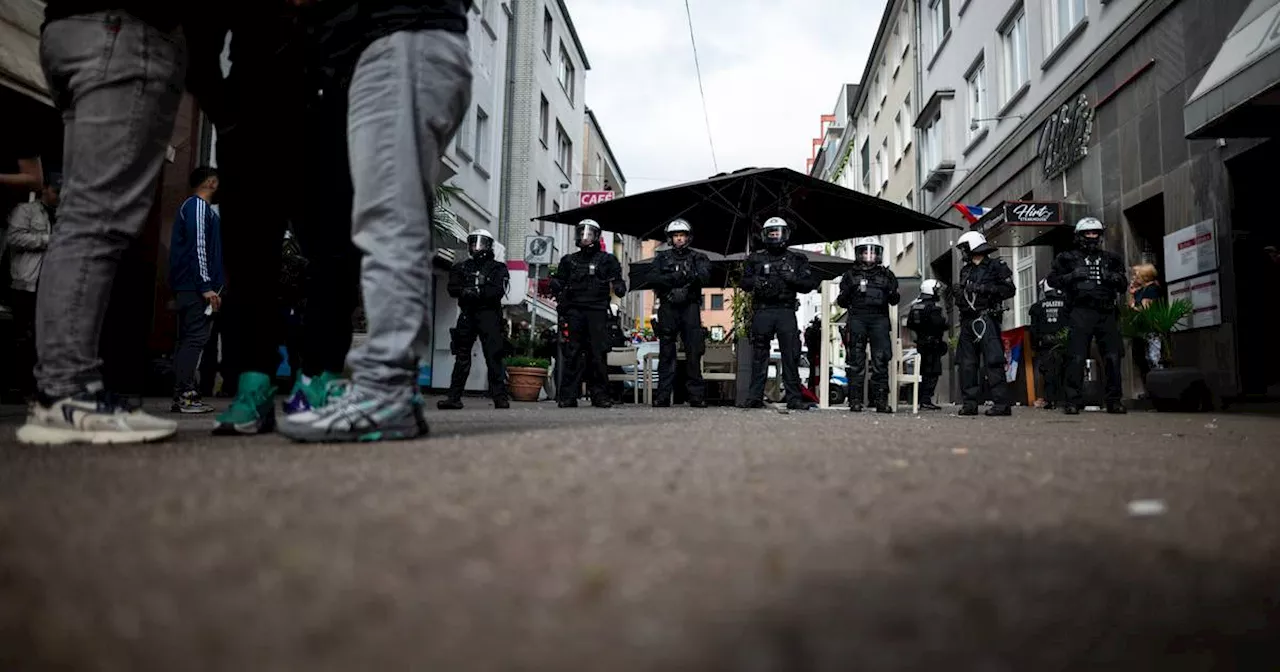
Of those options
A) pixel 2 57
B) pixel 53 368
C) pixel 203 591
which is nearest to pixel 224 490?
pixel 203 591

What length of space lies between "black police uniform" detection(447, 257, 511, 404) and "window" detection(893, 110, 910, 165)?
60.5ft

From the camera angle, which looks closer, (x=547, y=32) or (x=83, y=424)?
(x=83, y=424)

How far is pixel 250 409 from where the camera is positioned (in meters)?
2.80

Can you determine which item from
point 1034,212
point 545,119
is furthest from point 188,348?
point 545,119

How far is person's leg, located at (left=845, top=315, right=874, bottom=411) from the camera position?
28.9 ft

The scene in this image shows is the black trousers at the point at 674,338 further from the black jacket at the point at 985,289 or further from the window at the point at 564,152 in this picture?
the window at the point at 564,152

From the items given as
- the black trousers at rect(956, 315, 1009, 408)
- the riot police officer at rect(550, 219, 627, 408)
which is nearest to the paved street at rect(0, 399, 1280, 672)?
the black trousers at rect(956, 315, 1009, 408)

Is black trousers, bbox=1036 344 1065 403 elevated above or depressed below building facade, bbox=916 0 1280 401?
below

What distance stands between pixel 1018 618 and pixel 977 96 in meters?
19.2

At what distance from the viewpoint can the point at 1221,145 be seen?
29.0ft

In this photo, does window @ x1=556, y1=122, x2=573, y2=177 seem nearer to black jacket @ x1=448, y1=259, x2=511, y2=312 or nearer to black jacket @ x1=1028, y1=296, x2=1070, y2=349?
black jacket @ x1=1028, y1=296, x2=1070, y2=349

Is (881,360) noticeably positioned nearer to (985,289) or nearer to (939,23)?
(985,289)

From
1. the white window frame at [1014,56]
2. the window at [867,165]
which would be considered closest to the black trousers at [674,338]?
the white window frame at [1014,56]

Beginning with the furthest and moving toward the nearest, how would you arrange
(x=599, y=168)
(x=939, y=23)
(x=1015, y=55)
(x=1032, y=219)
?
(x=599, y=168) < (x=939, y=23) < (x=1015, y=55) < (x=1032, y=219)
